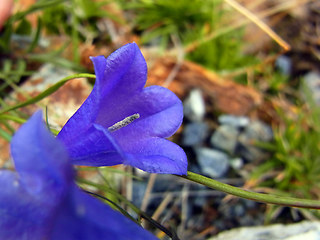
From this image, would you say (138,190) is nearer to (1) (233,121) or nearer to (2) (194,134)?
(2) (194,134)

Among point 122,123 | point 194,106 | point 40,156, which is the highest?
point 40,156

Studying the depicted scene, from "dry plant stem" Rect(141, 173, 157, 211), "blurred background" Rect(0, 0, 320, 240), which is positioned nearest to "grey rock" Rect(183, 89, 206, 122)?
"blurred background" Rect(0, 0, 320, 240)

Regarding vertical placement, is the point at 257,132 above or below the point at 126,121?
below

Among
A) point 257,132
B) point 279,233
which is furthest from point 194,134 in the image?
point 279,233

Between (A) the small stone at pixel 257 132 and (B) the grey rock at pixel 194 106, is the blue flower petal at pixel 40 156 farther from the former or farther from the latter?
(A) the small stone at pixel 257 132

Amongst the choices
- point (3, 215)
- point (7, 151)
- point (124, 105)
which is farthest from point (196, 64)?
point (3, 215)
